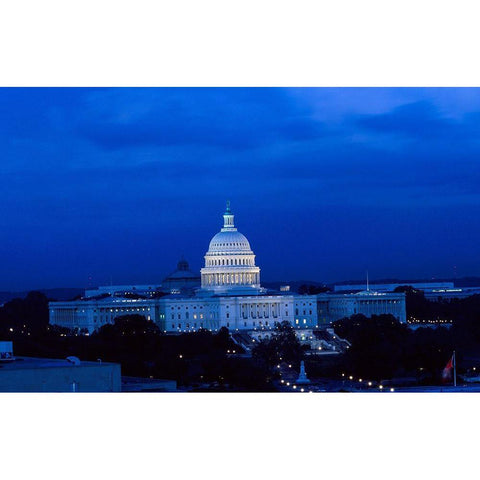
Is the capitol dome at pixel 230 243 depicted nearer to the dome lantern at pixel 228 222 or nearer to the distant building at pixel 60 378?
the dome lantern at pixel 228 222

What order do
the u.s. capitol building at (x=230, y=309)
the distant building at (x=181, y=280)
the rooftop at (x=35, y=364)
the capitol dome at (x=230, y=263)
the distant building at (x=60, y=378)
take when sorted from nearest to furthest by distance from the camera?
the distant building at (x=60, y=378) → the rooftop at (x=35, y=364) → the u.s. capitol building at (x=230, y=309) → the capitol dome at (x=230, y=263) → the distant building at (x=181, y=280)

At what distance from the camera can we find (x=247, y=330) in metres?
138

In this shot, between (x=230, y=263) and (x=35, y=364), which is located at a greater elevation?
(x=230, y=263)

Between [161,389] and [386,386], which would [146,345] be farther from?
[161,389]

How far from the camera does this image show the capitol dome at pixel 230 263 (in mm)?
161375

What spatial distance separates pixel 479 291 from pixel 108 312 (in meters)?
59.6

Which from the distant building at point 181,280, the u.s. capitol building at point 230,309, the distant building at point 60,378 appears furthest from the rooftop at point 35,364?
the distant building at point 181,280

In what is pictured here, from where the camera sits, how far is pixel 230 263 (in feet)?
533

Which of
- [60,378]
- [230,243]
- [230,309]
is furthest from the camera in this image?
[230,243]

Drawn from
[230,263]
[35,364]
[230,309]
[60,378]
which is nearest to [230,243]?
[230,263]

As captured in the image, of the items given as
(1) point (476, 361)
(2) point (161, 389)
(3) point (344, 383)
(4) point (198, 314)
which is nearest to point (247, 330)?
(4) point (198, 314)

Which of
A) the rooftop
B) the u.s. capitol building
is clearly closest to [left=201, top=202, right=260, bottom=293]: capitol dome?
the u.s. capitol building

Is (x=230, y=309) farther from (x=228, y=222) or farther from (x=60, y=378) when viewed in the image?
(x=60, y=378)

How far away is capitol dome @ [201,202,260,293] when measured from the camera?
16138 cm
